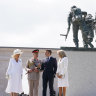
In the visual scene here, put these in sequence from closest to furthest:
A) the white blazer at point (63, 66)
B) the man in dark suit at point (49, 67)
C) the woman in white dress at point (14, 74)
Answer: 1. the woman in white dress at point (14, 74)
2. the white blazer at point (63, 66)
3. the man in dark suit at point (49, 67)

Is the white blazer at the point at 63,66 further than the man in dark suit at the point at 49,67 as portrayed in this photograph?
No

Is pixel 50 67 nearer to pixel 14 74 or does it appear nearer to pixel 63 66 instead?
pixel 63 66

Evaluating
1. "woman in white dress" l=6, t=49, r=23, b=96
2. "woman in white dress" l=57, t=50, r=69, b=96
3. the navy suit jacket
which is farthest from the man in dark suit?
"woman in white dress" l=6, t=49, r=23, b=96

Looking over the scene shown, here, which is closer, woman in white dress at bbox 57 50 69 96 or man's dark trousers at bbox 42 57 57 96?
woman in white dress at bbox 57 50 69 96

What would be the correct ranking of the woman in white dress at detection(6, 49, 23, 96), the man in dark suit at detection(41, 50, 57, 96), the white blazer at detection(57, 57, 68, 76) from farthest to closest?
the man in dark suit at detection(41, 50, 57, 96) < the white blazer at detection(57, 57, 68, 76) < the woman in white dress at detection(6, 49, 23, 96)

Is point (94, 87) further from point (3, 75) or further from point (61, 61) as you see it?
point (3, 75)

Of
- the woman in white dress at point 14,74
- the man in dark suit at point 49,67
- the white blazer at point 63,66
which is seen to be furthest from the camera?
the man in dark suit at point 49,67

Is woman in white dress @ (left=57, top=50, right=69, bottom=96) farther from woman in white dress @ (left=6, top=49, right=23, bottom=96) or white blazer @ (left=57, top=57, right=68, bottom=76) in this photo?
woman in white dress @ (left=6, top=49, right=23, bottom=96)

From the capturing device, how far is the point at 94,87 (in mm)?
10688

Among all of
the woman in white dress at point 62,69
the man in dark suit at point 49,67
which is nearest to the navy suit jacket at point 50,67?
the man in dark suit at point 49,67

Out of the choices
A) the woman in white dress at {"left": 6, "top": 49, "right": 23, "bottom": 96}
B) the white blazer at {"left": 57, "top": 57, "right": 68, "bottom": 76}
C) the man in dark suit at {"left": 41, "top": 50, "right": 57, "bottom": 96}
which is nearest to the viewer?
the woman in white dress at {"left": 6, "top": 49, "right": 23, "bottom": 96}

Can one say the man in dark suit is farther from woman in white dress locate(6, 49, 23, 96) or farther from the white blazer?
woman in white dress locate(6, 49, 23, 96)

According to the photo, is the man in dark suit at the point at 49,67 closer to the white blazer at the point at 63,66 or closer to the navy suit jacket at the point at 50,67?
the navy suit jacket at the point at 50,67

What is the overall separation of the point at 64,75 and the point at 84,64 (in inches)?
66.1
